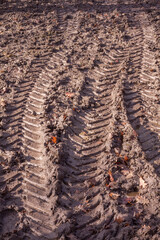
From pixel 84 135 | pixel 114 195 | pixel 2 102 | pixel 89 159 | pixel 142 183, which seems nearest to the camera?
pixel 114 195

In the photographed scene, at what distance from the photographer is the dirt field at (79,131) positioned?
2824 millimetres

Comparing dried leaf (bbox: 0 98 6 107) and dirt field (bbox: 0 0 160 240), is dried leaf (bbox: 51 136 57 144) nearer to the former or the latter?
dirt field (bbox: 0 0 160 240)

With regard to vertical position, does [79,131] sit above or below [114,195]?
above

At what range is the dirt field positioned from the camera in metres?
2.82

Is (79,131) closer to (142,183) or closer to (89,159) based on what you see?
(89,159)

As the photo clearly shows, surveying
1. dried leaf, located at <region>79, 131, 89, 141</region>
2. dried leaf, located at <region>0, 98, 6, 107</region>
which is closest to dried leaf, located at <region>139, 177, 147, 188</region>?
dried leaf, located at <region>79, 131, 89, 141</region>

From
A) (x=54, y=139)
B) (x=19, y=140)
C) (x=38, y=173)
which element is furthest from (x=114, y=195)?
(x=19, y=140)

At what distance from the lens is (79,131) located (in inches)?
152

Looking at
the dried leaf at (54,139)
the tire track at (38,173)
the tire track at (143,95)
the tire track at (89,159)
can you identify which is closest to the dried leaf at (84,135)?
the tire track at (89,159)

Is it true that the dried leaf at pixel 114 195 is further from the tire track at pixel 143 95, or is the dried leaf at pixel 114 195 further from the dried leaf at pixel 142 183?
the tire track at pixel 143 95

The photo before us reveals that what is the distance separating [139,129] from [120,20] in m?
4.53

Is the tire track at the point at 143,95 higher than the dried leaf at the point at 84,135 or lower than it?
higher

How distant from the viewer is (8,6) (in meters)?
7.83

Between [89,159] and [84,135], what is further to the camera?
[84,135]
